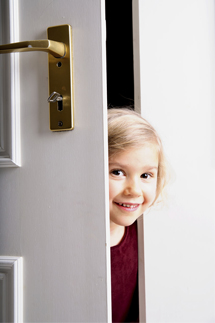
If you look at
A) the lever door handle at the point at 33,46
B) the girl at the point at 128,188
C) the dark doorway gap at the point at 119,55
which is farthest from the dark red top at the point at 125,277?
the lever door handle at the point at 33,46

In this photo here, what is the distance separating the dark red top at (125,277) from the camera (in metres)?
0.70

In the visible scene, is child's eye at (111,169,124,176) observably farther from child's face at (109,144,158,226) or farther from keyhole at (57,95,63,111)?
keyhole at (57,95,63,111)

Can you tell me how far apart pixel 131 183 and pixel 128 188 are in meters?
0.01

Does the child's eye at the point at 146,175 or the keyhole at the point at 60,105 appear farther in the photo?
the child's eye at the point at 146,175

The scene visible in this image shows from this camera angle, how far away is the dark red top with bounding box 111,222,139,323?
2.29 ft

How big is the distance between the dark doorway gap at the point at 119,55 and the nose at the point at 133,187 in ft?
0.56

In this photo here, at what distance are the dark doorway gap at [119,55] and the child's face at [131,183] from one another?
12 cm

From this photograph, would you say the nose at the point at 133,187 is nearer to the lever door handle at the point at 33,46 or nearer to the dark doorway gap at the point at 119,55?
the dark doorway gap at the point at 119,55

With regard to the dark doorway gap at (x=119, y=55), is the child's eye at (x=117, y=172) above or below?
below

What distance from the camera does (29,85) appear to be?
1.70 ft

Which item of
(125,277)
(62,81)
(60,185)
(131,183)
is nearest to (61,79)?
(62,81)

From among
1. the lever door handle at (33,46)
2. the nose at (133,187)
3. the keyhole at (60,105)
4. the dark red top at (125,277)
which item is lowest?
the dark red top at (125,277)

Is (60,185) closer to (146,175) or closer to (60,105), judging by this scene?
(60,105)

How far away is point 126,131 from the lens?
2.20 feet
